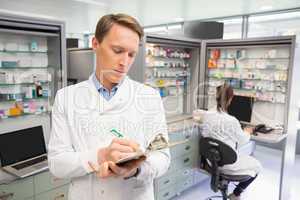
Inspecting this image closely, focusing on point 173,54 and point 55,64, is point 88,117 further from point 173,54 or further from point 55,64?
point 173,54

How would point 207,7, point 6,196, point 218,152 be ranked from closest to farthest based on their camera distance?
point 6,196 < point 218,152 < point 207,7

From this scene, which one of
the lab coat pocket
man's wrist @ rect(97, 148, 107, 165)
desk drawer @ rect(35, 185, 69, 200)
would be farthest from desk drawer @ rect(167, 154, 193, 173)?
man's wrist @ rect(97, 148, 107, 165)

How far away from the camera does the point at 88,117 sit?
90 cm

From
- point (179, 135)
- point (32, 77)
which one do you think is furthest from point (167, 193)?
point (32, 77)

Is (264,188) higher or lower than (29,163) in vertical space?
lower

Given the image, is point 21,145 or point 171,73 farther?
point 171,73

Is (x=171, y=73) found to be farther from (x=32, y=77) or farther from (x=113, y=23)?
(x=113, y=23)

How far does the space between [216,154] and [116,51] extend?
181 cm

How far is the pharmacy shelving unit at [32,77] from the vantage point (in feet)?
6.16

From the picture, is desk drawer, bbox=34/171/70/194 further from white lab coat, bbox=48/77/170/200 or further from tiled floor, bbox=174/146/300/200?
tiled floor, bbox=174/146/300/200

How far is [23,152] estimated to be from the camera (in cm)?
200

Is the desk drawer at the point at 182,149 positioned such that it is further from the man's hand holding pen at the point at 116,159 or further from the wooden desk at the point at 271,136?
the man's hand holding pen at the point at 116,159

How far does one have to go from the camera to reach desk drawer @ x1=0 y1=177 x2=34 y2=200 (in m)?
1.69

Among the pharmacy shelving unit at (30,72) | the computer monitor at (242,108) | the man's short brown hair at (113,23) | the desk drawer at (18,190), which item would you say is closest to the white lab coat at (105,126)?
the man's short brown hair at (113,23)
